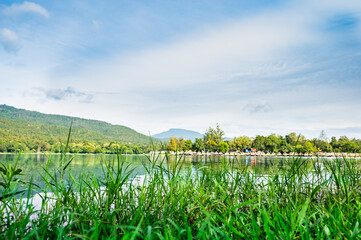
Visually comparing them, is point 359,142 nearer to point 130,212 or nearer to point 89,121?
point 130,212

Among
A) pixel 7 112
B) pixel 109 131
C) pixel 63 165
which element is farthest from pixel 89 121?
pixel 63 165

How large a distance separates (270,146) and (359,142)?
20402 mm

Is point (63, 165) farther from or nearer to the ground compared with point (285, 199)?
farther from the ground

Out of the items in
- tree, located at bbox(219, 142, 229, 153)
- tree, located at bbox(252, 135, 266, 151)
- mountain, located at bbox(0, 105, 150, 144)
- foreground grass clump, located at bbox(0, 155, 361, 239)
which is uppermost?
mountain, located at bbox(0, 105, 150, 144)

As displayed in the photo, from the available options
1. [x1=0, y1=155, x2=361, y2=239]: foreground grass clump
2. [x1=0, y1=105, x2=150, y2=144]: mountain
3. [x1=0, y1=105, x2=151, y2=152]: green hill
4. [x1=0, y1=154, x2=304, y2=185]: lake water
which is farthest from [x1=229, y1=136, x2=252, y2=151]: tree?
[x1=0, y1=155, x2=361, y2=239]: foreground grass clump

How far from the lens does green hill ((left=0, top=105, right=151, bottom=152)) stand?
52025 mm

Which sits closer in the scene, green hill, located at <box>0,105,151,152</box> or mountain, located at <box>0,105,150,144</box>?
green hill, located at <box>0,105,151,152</box>

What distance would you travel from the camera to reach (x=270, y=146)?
6469 centimetres

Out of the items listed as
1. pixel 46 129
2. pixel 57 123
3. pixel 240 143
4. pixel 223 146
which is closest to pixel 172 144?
pixel 223 146

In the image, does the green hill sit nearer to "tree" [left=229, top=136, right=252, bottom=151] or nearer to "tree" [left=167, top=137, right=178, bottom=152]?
"tree" [left=229, top=136, right=252, bottom=151]

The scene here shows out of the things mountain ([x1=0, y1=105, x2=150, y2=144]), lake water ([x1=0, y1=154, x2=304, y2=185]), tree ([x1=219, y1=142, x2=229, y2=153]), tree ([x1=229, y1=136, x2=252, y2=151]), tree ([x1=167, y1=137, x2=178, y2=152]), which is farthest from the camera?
mountain ([x1=0, y1=105, x2=150, y2=144])

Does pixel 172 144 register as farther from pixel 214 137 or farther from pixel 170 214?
pixel 214 137

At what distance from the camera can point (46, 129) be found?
221 ft

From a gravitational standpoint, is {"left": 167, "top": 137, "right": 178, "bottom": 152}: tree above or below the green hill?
below
